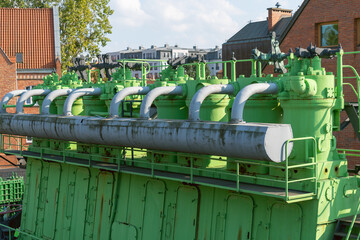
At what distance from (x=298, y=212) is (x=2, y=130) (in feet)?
34.0

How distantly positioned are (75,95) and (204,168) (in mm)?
4548

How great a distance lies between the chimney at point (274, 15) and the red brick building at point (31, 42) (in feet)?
52.8

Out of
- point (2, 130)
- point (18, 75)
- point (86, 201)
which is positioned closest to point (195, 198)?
point (86, 201)

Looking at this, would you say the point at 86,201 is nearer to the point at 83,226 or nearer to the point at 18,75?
the point at 83,226

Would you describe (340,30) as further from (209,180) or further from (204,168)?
(209,180)

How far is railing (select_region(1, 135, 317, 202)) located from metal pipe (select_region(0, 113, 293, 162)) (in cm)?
37

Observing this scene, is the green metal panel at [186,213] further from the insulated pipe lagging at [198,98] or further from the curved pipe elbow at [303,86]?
the curved pipe elbow at [303,86]

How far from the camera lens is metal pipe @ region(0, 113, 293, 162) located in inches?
390


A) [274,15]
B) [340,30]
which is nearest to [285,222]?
[340,30]

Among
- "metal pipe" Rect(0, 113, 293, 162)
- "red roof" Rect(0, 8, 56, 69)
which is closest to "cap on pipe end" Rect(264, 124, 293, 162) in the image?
"metal pipe" Rect(0, 113, 293, 162)

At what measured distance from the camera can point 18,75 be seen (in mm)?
39500

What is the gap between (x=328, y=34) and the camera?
76.3ft

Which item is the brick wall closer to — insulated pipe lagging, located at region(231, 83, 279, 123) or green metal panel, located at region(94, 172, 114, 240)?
green metal panel, located at region(94, 172, 114, 240)

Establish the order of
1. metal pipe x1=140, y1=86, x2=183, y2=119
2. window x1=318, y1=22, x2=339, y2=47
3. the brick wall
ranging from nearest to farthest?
metal pipe x1=140, y1=86, x2=183, y2=119, the brick wall, window x1=318, y1=22, x2=339, y2=47
